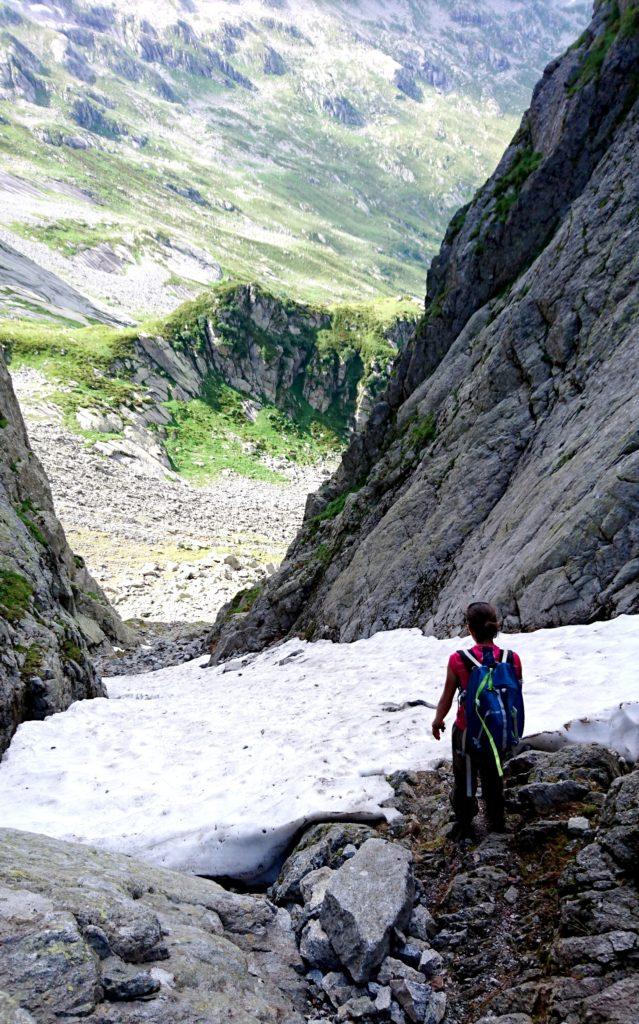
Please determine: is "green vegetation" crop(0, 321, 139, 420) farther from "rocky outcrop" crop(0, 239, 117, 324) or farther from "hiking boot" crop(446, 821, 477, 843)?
"hiking boot" crop(446, 821, 477, 843)

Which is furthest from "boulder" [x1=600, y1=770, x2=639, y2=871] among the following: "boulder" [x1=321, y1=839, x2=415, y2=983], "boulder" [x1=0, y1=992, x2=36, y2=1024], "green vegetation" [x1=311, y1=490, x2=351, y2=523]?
"green vegetation" [x1=311, y1=490, x2=351, y2=523]

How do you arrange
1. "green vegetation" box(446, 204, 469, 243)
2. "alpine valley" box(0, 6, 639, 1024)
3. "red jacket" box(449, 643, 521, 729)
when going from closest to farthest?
1. "alpine valley" box(0, 6, 639, 1024)
2. "red jacket" box(449, 643, 521, 729)
3. "green vegetation" box(446, 204, 469, 243)

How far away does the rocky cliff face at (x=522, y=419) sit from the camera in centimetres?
1312

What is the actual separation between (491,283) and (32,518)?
73.4 feet

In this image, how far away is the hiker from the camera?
243 inches

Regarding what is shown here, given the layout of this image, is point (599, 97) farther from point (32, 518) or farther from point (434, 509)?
point (32, 518)

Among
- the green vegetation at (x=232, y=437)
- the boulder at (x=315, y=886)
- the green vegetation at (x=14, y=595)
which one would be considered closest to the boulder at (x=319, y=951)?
the boulder at (x=315, y=886)

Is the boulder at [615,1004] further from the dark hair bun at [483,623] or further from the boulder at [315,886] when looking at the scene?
the dark hair bun at [483,623]

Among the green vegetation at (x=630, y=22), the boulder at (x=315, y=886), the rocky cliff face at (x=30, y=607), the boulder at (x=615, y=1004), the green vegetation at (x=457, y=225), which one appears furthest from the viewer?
the green vegetation at (x=457, y=225)

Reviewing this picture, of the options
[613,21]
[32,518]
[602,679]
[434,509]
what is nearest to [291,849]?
[602,679]

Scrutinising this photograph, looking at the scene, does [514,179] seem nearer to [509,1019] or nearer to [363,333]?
[509,1019]

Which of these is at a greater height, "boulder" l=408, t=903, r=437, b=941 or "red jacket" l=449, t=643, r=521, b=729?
"red jacket" l=449, t=643, r=521, b=729

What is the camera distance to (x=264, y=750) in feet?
34.6

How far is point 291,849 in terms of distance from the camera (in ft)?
23.5
